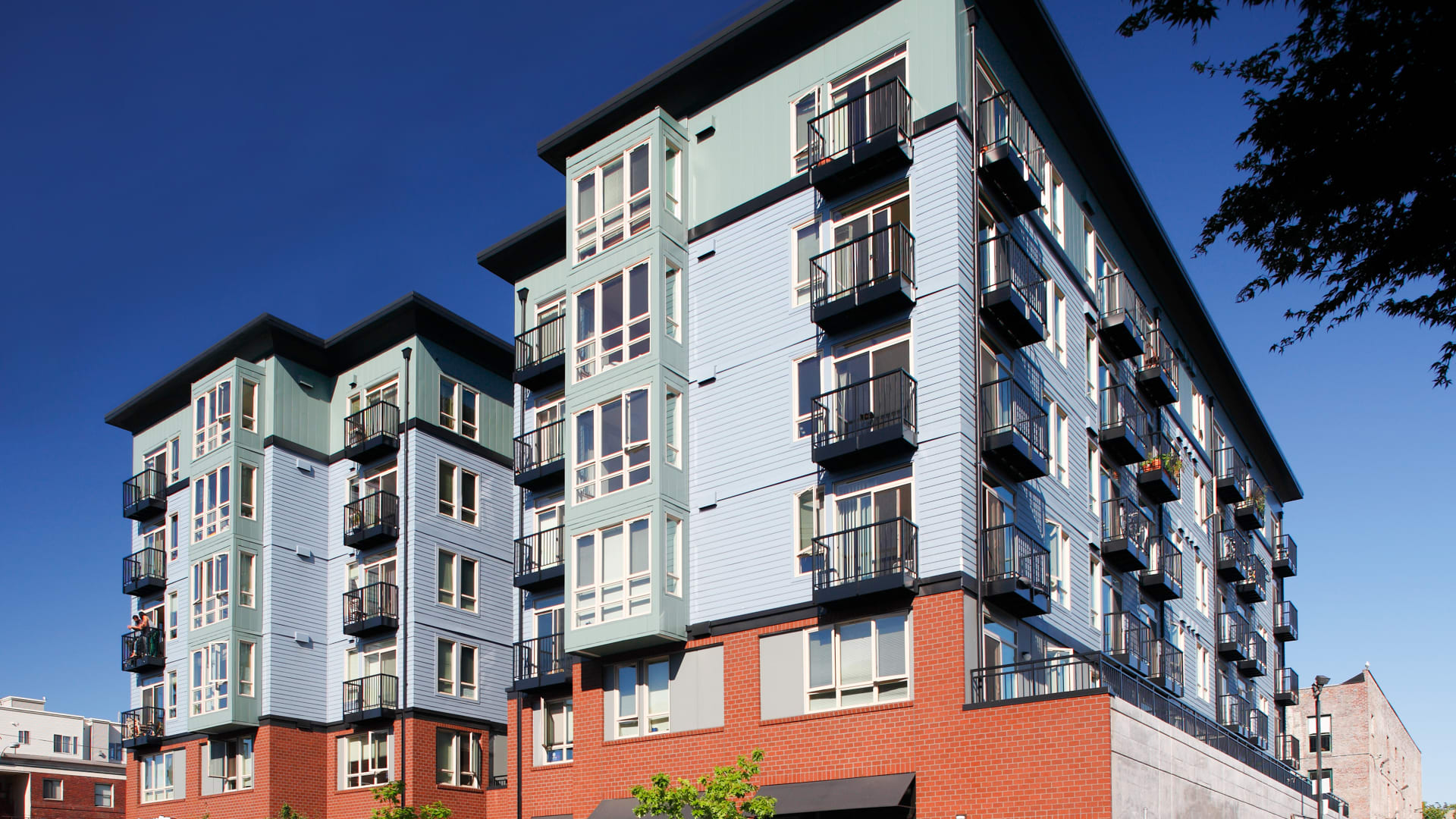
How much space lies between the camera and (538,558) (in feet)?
115

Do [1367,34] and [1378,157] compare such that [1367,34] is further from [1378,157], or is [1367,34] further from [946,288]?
[946,288]

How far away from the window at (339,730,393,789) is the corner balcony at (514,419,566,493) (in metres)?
10.1

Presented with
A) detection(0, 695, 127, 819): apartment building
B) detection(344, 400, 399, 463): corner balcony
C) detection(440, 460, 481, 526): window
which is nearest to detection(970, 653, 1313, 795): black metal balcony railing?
detection(440, 460, 481, 526): window

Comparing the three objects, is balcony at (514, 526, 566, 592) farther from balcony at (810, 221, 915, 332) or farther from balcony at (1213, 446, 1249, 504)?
balcony at (1213, 446, 1249, 504)

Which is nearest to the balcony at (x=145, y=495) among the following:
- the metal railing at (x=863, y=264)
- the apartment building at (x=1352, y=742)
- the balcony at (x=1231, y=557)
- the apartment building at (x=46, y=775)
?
the apartment building at (x=46, y=775)

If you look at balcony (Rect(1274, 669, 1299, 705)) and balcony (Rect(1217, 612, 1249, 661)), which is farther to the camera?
balcony (Rect(1274, 669, 1299, 705))

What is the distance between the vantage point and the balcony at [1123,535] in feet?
107

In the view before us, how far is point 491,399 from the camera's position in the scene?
43.4 metres

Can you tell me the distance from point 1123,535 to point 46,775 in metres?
61.4

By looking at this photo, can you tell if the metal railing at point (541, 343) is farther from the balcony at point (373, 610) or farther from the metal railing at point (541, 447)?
the balcony at point (373, 610)

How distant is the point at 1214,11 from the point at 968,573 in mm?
14105

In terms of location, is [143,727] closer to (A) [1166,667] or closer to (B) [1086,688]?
(A) [1166,667]

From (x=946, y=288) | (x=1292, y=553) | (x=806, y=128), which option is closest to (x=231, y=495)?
(x=806, y=128)

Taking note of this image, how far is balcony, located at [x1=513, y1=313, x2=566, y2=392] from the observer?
115 ft
